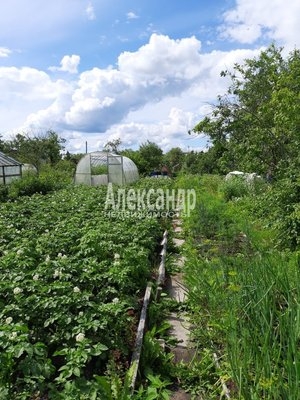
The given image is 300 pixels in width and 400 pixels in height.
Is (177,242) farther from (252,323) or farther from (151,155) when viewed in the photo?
(151,155)

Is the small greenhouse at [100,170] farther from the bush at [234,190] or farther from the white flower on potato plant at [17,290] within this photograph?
the white flower on potato plant at [17,290]

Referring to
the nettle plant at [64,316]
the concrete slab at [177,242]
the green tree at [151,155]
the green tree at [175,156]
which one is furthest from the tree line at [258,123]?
the green tree at [175,156]

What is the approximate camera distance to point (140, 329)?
3.57m

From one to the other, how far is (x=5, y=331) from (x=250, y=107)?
44.2 ft

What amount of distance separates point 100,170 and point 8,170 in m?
5.45

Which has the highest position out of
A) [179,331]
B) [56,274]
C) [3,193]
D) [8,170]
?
[8,170]

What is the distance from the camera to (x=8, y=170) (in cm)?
1820

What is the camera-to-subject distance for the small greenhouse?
2127cm

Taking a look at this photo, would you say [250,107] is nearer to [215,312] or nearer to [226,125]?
[226,125]

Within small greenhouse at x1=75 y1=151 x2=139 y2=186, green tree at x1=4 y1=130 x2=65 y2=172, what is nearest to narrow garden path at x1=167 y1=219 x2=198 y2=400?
small greenhouse at x1=75 y1=151 x2=139 y2=186

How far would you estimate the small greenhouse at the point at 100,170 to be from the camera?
21.3 m

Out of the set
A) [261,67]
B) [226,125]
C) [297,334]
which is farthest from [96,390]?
[261,67]

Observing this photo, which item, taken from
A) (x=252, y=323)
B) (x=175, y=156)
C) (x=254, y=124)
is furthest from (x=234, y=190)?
(x=175, y=156)

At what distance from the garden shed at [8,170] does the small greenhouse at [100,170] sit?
3.79 meters
